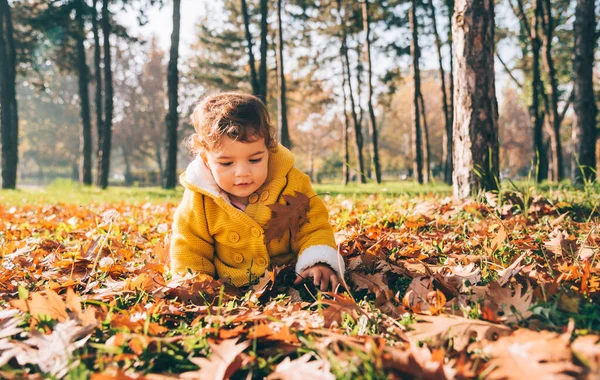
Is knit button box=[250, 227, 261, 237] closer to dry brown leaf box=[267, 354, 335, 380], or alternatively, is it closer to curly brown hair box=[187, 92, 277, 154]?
curly brown hair box=[187, 92, 277, 154]

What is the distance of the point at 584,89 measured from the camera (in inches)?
321

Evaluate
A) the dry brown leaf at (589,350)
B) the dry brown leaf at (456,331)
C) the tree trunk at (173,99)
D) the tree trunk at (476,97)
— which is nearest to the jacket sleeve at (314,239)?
the dry brown leaf at (456,331)

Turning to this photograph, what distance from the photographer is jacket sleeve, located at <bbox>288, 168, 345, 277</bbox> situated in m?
2.05

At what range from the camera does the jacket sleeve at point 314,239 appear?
2051 millimetres

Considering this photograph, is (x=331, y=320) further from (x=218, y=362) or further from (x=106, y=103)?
(x=106, y=103)

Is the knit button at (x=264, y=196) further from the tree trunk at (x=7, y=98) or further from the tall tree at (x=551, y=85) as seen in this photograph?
the tree trunk at (x=7, y=98)

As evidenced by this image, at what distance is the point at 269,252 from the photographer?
91.5 inches

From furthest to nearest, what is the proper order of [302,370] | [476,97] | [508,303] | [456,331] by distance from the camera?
[476,97]
[508,303]
[456,331]
[302,370]

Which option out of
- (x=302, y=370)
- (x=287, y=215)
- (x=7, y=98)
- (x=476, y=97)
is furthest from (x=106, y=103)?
(x=302, y=370)

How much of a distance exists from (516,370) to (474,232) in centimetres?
205

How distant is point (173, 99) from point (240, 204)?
10302mm

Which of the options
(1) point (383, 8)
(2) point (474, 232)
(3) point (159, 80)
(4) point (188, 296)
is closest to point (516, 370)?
(4) point (188, 296)

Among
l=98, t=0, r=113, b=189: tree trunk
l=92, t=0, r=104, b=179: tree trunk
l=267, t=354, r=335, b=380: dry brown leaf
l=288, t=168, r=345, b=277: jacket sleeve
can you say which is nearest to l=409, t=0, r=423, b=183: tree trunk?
l=98, t=0, r=113, b=189: tree trunk

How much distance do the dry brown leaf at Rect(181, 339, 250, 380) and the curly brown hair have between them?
1.05 m
